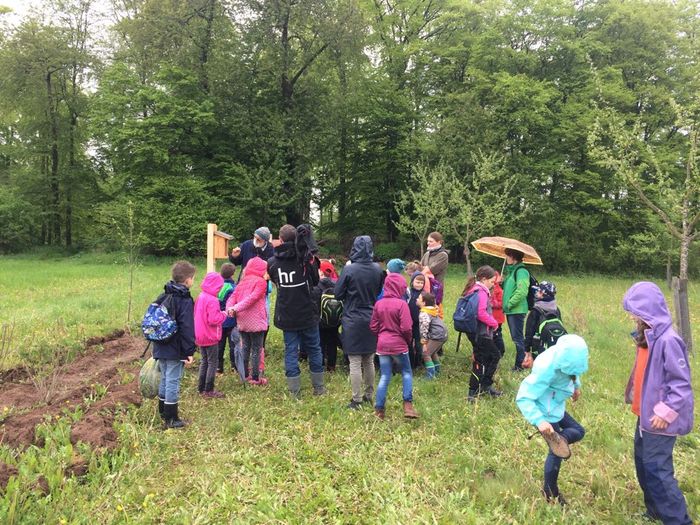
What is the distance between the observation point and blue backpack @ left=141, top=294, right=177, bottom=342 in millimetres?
4738

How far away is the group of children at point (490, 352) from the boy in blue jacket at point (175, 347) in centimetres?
1

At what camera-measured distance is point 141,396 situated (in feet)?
18.1

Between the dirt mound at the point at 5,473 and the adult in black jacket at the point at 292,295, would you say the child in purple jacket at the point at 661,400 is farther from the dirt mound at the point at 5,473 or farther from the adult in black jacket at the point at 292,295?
the dirt mound at the point at 5,473

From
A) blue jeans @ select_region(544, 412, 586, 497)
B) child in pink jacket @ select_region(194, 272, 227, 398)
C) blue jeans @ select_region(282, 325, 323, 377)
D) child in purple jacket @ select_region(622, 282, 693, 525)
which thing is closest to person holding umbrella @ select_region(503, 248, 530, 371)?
blue jeans @ select_region(282, 325, 323, 377)

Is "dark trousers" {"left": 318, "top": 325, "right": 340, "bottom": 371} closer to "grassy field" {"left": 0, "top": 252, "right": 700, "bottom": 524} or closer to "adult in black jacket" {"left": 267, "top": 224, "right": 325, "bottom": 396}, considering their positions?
"grassy field" {"left": 0, "top": 252, "right": 700, "bottom": 524}

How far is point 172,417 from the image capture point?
16.2ft

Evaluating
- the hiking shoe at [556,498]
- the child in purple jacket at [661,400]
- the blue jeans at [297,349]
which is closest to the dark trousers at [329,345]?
the blue jeans at [297,349]

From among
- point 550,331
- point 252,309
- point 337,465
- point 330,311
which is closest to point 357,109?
point 330,311

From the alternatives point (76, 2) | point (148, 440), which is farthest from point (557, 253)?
point (76, 2)

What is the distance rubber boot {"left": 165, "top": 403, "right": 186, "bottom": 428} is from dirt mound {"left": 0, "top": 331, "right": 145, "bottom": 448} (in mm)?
532

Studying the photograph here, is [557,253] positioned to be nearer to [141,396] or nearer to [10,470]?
[141,396]

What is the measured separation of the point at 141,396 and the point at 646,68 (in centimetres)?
2949

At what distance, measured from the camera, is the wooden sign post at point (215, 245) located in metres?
7.73

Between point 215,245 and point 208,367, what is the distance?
8.72 feet
